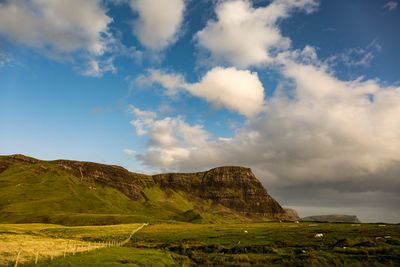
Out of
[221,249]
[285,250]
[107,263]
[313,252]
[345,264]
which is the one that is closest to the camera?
[107,263]

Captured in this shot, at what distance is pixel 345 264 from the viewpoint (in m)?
68.4

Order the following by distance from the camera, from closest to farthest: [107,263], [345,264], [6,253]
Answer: [107,263], [6,253], [345,264]

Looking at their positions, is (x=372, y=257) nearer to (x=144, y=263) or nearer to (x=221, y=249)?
(x=221, y=249)

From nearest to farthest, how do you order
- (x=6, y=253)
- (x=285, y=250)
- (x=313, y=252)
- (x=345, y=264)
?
(x=6, y=253)
(x=345, y=264)
(x=313, y=252)
(x=285, y=250)

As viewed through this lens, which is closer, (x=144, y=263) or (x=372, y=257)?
(x=144, y=263)

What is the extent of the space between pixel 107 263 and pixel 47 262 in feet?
26.5

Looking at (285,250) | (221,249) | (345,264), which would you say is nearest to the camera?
(345,264)

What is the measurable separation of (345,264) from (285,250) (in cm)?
1811

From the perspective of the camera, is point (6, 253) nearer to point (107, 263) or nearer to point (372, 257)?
point (107, 263)

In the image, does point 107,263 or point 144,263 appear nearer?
point 107,263

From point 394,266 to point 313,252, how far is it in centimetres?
1703

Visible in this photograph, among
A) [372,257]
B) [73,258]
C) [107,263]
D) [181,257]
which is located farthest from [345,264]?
[73,258]

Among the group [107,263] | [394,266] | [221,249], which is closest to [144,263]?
[107,263]

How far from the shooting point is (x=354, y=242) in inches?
3617
